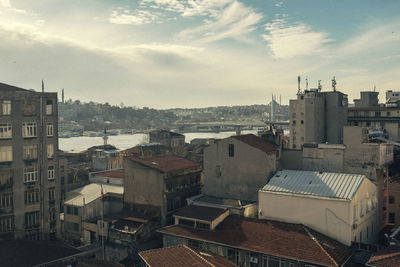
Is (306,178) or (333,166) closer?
(306,178)

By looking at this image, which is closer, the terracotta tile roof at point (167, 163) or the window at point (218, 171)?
the window at point (218, 171)

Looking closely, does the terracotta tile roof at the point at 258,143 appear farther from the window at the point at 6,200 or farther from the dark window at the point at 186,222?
the window at the point at 6,200

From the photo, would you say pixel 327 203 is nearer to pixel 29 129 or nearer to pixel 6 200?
pixel 29 129

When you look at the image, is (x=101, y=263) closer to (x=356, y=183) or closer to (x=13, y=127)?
(x=13, y=127)

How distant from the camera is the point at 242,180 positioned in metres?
38.1

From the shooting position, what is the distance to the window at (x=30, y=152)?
117 feet

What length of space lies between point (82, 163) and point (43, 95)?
5269 cm

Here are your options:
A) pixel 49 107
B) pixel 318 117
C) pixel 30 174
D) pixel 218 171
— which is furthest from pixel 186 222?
pixel 318 117

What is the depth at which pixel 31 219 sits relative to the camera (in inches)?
1406

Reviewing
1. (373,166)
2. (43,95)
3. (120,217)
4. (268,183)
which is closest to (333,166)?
(373,166)

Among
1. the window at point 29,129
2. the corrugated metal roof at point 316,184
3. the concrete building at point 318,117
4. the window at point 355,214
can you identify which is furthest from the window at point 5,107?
the concrete building at point 318,117

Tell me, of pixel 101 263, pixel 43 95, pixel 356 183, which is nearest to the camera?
pixel 101 263

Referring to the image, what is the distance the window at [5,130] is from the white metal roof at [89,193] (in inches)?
482

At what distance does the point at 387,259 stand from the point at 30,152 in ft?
108
